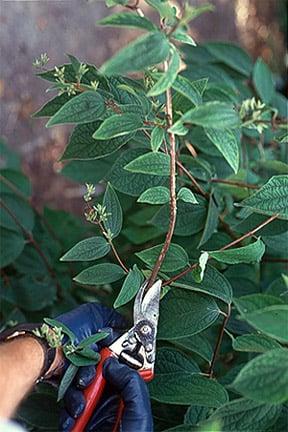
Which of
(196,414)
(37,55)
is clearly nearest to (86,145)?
(196,414)

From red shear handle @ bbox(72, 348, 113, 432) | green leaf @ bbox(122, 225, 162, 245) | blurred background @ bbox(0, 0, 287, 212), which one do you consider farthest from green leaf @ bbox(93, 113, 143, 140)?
blurred background @ bbox(0, 0, 287, 212)

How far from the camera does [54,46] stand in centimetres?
182

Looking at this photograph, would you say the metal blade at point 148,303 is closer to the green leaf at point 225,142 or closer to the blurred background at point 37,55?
the green leaf at point 225,142

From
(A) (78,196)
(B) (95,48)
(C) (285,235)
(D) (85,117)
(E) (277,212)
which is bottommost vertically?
(A) (78,196)

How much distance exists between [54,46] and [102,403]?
129 cm

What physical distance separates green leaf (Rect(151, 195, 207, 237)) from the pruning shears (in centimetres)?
17

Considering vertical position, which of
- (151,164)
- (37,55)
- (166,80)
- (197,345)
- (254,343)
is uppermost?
(166,80)

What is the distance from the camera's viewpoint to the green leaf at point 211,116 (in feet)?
1.75

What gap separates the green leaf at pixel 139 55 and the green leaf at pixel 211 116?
0.04m

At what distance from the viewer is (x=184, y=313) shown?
28.0 inches

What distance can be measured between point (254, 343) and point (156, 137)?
0.19m

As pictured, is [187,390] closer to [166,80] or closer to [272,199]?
[272,199]

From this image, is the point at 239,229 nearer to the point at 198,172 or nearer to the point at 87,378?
the point at 198,172

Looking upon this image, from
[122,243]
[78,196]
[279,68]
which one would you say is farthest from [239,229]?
[279,68]
